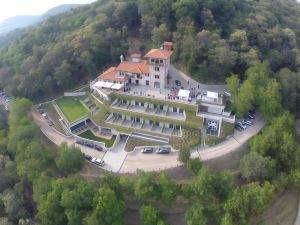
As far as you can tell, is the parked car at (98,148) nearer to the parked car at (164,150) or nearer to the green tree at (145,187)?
the parked car at (164,150)

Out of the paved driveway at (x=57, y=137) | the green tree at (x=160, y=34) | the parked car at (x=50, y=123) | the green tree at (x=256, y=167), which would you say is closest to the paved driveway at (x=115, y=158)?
the paved driveway at (x=57, y=137)

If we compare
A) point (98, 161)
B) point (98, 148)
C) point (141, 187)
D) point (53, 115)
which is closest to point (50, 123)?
point (53, 115)

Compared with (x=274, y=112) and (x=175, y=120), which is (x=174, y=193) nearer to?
(x=175, y=120)

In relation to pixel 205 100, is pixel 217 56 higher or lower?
higher

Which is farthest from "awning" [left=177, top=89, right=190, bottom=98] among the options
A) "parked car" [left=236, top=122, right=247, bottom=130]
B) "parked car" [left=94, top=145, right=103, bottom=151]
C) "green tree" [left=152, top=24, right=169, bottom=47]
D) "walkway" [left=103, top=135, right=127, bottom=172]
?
"parked car" [left=94, top=145, right=103, bottom=151]

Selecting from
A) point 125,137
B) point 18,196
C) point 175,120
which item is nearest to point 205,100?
point 175,120

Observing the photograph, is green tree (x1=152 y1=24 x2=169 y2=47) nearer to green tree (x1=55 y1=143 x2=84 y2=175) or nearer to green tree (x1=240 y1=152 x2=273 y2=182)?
green tree (x1=55 y1=143 x2=84 y2=175)
